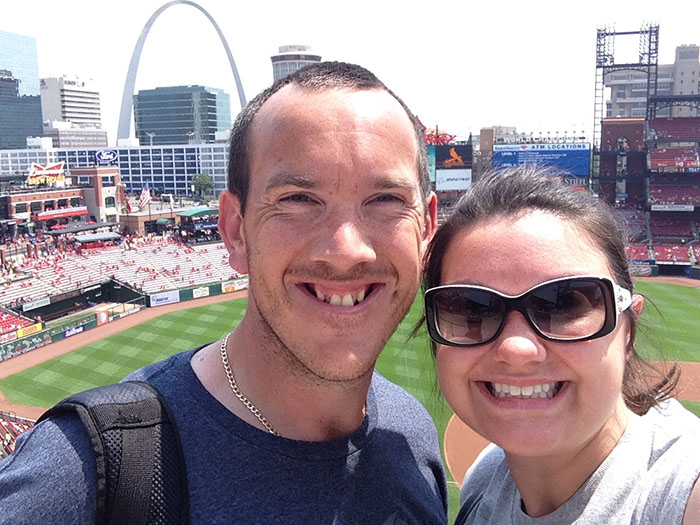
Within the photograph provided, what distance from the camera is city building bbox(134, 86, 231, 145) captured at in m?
141

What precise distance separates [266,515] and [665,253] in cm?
4666

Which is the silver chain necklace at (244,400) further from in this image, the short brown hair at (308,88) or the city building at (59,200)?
the city building at (59,200)

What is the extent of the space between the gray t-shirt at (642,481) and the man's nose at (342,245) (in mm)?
1312

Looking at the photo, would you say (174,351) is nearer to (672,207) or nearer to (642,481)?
(642,481)

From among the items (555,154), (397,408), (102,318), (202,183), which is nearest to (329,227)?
(397,408)

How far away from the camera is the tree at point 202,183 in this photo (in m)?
94.6

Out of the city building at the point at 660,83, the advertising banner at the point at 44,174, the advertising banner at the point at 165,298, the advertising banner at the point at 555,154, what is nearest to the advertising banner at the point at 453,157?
the advertising banner at the point at 555,154

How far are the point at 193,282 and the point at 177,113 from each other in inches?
4448

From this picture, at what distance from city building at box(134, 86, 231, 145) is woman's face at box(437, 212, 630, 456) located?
144968mm

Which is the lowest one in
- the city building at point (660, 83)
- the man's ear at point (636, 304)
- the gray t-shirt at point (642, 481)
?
the gray t-shirt at point (642, 481)

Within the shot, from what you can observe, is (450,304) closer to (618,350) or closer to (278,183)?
(618,350)

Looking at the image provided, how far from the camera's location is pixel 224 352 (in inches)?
123

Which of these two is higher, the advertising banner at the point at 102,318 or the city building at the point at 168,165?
the city building at the point at 168,165

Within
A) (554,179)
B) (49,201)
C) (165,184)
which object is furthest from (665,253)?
(165,184)
